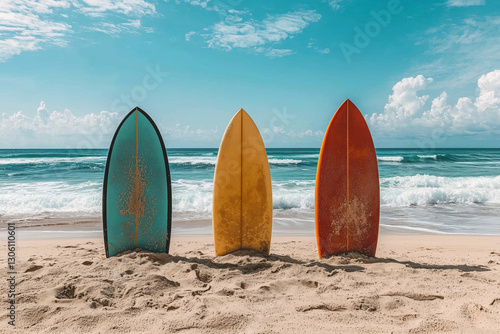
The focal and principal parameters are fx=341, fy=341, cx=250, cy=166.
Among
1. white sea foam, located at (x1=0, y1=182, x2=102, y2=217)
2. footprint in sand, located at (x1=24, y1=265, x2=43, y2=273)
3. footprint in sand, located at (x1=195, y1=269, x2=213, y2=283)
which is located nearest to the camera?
footprint in sand, located at (x1=195, y1=269, x2=213, y2=283)

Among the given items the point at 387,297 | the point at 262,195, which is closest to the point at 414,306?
the point at 387,297

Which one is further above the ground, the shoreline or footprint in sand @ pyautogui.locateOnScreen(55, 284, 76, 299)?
footprint in sand @ pyautogui.locateOnScreen(55, 284, 76, 299)

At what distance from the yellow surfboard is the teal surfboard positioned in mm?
594

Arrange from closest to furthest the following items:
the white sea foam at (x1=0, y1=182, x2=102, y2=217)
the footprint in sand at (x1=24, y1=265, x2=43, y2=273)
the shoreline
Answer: the footprint in sand at (x1=24, y1=265, x2=43, y2=273) → the shoreline → the white sea foam at (x1=0, y1=182, x2=102, y2=217)

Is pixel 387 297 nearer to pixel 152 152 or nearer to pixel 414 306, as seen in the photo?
pixel 414 306

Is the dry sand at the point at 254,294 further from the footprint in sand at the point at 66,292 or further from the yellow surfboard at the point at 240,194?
the yellow surfboard at the point at 240,194

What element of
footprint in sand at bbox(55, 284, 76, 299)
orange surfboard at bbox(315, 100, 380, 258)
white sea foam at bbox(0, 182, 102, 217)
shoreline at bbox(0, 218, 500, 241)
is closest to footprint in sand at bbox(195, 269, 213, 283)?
footprint in sand at bbox(55, 284, 76, 299)

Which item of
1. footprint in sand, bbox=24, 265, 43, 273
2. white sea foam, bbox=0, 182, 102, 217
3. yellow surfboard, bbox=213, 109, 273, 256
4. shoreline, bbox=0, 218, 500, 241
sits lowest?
shoreline, bbox=0, 218, 500, 241

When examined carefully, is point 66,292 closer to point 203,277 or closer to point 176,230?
point 203,277

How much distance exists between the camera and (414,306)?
2.34 meters

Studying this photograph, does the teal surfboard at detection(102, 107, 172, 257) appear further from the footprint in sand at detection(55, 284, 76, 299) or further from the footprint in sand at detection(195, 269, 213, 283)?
the footprint in sand at detection(55, 284, 76, 299)

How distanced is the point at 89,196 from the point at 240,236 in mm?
6705

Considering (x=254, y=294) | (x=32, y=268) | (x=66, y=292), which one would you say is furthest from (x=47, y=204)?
Result: (x=254, y=294)

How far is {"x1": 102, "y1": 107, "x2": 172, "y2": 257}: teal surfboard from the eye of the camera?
3625mm
